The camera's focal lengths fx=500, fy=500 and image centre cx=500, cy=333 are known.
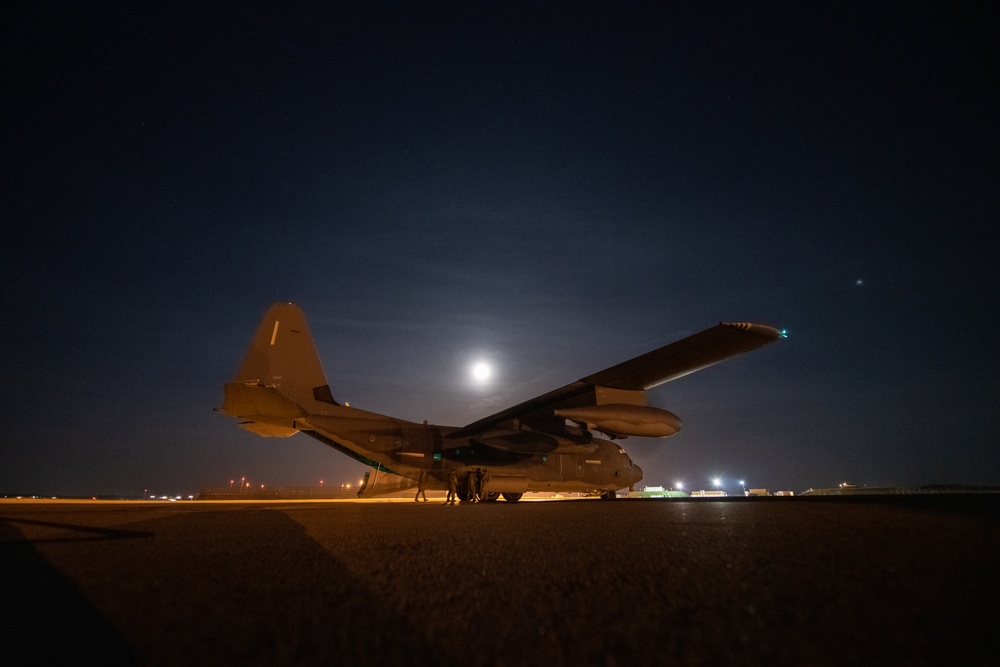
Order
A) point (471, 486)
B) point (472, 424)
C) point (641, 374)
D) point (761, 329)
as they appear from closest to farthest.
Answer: point (761, 329) < point (641, 374) < point (471, 486) < point (472, 424)

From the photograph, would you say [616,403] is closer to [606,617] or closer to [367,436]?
[367,436]

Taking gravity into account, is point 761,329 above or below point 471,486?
above

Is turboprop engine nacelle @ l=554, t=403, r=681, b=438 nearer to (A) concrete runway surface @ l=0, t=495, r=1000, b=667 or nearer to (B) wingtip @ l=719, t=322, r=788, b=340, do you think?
(B) wingtip @ l=719, t=322, r=788, b=340

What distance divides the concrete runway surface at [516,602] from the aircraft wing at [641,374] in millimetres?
8093

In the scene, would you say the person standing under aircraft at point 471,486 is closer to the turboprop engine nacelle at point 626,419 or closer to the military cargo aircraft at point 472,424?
the military cargo aircraft at point 472,424

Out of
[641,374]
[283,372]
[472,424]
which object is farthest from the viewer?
[472,424]

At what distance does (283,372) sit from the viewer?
15.3 metres

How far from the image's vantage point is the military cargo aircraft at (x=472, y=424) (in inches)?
533

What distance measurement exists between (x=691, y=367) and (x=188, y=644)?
13507mm

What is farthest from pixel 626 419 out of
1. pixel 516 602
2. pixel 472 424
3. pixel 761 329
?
pixel 516 602

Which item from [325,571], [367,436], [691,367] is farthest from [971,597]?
[367,436]

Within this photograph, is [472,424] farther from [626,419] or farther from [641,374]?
[641,374]

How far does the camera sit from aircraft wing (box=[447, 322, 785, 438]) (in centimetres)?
1202

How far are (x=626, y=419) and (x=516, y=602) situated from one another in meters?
12.7
